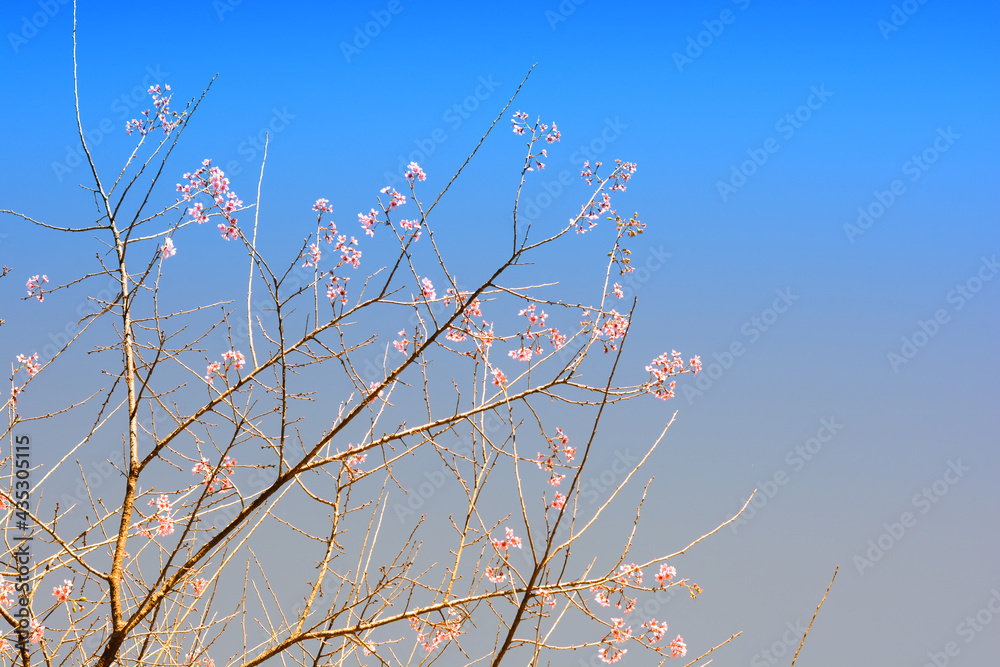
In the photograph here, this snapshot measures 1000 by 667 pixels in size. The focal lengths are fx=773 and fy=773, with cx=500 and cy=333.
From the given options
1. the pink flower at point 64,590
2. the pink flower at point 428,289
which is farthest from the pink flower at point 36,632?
the pink flower at point 428,289

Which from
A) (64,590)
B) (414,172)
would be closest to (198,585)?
(64,590)

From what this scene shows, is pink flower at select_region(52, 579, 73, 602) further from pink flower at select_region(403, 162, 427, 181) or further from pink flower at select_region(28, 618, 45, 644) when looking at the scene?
pink flower at select_region(403, 162, 427, 181)

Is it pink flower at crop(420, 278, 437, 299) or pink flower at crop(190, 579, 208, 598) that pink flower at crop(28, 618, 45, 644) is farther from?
pink flower at crop(420, 278, 437, 299)

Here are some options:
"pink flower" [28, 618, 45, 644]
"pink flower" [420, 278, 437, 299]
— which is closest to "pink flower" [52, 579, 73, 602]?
"pink flower" [28, 618, 45, 644]

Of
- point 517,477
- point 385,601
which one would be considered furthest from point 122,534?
point 517,477

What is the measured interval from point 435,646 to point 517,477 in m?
1.53

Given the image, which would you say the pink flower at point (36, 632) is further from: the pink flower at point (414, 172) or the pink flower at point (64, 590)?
the pink flower at point (414, 172)

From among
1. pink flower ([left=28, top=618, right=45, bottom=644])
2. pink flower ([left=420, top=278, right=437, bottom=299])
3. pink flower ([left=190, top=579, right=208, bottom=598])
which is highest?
pink flower ([left=420, top=278, right=437, bottom=299])

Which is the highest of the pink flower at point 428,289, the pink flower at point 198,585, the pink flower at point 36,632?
the pink flower at point 428,289

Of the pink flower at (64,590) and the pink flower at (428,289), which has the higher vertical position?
the pink flower at (428,289)

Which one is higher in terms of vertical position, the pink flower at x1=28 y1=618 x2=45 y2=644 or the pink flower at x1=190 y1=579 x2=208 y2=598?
the pink flower at x1=190 y1=579 x2=208 y2=598

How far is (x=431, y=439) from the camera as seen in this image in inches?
143

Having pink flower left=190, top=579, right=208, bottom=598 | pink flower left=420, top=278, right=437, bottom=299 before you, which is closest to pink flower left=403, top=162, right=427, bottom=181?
pink flower left=420, top=278, right=437, bottom=299

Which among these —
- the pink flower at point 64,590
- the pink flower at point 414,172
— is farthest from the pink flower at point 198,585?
the pink flower at point 414,172
